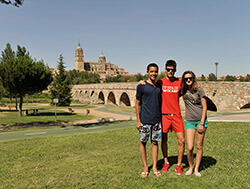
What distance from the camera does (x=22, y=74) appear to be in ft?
72.7

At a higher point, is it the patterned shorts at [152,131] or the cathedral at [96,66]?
the cathedral at [96,66]

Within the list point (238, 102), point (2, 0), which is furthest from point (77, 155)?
point (238, 102)

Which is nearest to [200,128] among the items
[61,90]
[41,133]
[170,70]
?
[170,70]

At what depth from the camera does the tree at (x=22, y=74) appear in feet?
72.3

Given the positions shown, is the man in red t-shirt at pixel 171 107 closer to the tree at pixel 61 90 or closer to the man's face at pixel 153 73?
the man's face at pixel 153 73

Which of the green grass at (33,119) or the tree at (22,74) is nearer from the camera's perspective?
the green grass at (33,119)

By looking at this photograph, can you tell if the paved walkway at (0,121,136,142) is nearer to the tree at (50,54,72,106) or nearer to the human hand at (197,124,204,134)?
the human hand at (197,124,204,134)

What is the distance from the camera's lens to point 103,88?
179 feet

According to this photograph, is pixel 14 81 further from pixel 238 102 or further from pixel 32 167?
pixel 238 102

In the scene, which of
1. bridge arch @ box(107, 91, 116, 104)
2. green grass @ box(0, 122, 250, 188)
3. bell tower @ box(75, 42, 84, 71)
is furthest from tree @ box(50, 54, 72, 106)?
bell tower @ box(75, 42, 84, 71)

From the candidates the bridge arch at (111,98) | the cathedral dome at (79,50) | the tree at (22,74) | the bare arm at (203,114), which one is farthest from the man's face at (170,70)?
the cathedral dome at (79,50)

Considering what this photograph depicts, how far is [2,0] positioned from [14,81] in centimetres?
1156

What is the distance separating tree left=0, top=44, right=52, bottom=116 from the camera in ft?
72.3

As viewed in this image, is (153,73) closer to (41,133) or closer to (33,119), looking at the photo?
(41,133)
